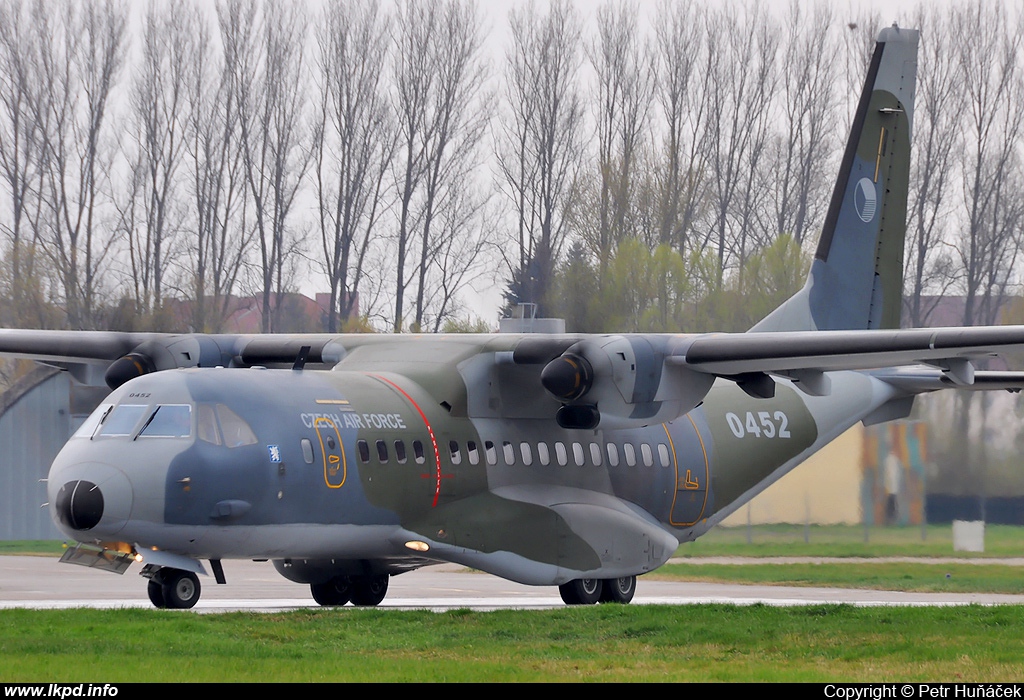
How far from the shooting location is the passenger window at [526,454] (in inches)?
733

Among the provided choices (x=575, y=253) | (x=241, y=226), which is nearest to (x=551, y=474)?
(x=575, y=253)

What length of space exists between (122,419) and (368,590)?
4617 mm

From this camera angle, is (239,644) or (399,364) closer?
(239,644)

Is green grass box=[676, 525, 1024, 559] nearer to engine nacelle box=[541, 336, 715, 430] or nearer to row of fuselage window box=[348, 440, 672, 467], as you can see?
row of fuselage window box=[348, 440, 672, 467]

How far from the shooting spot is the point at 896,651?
1323cm

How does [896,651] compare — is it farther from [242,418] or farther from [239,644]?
[242,418]

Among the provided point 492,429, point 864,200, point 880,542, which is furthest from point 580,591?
point 880,542

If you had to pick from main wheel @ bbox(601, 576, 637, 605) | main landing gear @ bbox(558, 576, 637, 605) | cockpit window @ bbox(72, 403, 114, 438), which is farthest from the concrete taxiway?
cockpit window @ bbox(72, 403, 114, 438)

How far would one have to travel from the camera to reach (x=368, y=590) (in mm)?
18922

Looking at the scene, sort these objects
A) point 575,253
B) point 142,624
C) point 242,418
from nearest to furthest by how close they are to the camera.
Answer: point 142,624
point 242,418
point 575,253

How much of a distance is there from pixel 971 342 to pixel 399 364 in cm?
671

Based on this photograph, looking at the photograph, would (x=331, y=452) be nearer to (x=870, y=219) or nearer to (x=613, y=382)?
(x=613, y=382)

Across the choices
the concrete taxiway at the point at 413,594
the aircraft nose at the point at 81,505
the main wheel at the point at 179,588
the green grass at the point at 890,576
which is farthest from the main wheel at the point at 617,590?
the aircraft nose at the point at 81,505

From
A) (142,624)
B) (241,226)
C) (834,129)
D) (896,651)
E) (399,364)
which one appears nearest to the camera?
(896,651)
